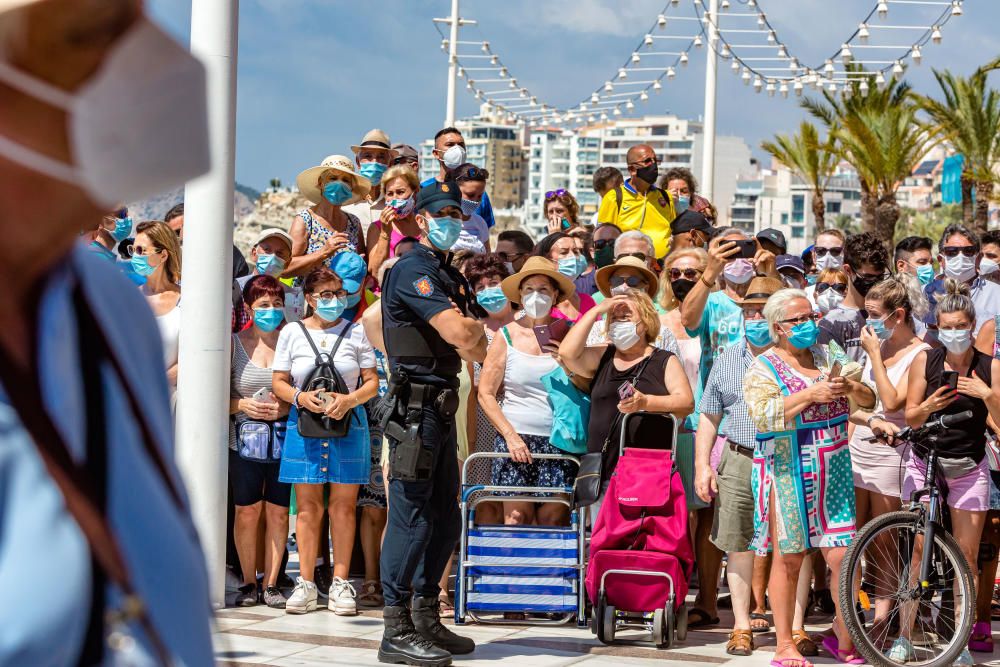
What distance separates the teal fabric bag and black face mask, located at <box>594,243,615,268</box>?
7.42 ft

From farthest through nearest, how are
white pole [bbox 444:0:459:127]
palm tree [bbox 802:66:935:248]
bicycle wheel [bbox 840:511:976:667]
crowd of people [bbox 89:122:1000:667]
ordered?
1. palm tree [bbox 802:66:935:248]
2. white pole [bbox 444:0:459:127]
3. crowd of people [bbox 89:122:1000:667]
4. bicycle wheel [bbox 840:511:976:667]

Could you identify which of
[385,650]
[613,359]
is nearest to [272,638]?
[385,650]

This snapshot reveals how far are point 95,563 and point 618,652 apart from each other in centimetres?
648

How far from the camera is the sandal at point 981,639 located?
7883 millimetres

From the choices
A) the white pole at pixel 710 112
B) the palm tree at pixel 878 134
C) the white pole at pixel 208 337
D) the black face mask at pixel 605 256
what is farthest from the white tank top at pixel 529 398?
the palm tree at pixel 878 134

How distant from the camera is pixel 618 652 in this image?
7422 mm

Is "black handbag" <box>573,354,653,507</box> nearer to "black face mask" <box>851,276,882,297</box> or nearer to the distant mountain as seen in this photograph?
"black face mask" <box>851,276,882,297</box>

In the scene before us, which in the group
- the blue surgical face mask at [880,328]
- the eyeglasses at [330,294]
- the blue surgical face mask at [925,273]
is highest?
the blue surgical face mask at [925,273]

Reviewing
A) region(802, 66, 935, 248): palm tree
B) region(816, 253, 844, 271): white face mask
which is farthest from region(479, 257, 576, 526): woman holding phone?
region(802, 66, 935, 248): palm tree

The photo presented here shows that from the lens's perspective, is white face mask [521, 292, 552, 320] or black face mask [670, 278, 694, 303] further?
black face mask [670, 278, 694, 303]

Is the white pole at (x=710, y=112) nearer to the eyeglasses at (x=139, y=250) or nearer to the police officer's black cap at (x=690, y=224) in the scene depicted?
the police officer's black cap at (x=690, y=224)

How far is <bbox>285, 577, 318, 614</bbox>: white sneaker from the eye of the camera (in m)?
8.30

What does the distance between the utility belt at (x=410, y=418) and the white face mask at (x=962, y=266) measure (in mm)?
4670

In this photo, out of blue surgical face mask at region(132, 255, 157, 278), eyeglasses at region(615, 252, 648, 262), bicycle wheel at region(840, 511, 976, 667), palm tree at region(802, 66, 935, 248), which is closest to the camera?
bicycle wheel at region(840, 511, 976, 667)
